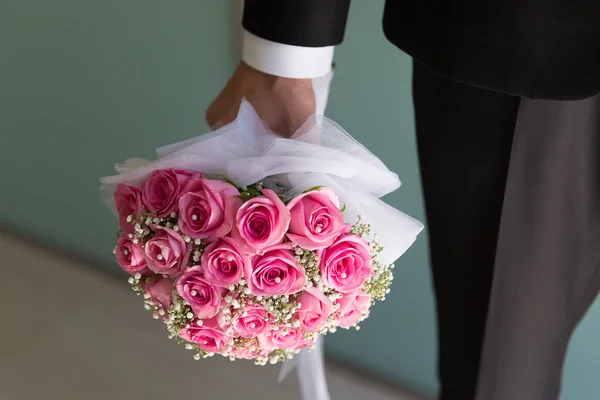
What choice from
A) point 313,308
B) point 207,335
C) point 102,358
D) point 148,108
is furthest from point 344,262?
point 102,358

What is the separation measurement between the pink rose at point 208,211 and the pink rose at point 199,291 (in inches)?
1.4

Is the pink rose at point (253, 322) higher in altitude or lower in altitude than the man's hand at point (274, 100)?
lower

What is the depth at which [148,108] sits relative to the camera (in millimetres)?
1366

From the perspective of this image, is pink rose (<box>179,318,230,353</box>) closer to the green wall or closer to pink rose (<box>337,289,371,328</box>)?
pink rose (<box>337,289,371,328</box>)

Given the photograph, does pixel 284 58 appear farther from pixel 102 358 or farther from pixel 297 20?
pixel 102 358

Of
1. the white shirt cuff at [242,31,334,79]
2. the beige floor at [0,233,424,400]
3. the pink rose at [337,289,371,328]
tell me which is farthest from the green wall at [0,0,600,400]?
the pink rose at [337,289,371,328]

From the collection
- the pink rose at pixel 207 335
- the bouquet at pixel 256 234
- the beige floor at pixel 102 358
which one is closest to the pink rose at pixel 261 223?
the bouquet at pixel 256 234

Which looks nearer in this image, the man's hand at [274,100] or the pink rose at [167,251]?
the pink rose at [167,251]

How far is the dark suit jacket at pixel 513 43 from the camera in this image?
1.62 ft

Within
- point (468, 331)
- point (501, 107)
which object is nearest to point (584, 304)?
point (468, 331)

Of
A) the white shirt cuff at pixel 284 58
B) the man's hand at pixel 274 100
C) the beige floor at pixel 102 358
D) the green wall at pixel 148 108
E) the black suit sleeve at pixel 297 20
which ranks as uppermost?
the black suit sleeve at pixel 297 20

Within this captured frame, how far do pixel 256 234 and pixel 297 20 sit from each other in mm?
235

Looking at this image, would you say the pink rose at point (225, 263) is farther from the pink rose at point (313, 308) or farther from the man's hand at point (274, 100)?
the man's hand at point (274, 100)

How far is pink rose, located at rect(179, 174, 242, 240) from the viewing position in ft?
1.74
